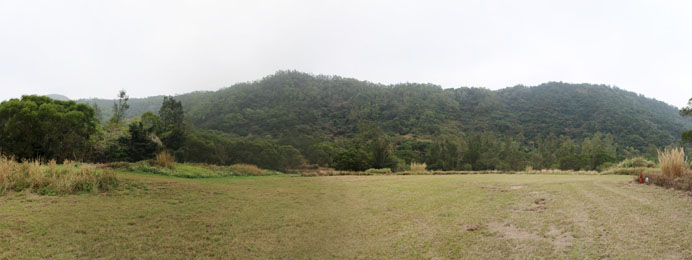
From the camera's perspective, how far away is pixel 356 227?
5422 mm

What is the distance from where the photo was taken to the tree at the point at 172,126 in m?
31.2

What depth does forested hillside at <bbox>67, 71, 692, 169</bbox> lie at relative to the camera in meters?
37.8

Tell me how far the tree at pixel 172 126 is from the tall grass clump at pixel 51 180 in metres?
25.6

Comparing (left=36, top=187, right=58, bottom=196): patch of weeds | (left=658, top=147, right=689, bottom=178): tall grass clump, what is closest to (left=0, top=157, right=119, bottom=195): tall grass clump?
(left=36, top=187, right=58, bottom=196): patch of weeds

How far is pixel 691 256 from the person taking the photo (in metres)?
2.98

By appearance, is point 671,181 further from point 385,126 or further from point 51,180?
point 385,126

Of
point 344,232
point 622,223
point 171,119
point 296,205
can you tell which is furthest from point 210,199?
point 171,119

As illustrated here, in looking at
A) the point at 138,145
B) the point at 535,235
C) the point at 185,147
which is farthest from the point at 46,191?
the point at 185,147

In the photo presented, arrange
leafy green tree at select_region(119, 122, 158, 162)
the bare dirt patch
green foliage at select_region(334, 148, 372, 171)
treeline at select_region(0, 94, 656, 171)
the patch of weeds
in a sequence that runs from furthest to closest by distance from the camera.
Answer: green foliage at select_region(334, 148, 372, 171), leafy green tree at select_region(119, 122, 158, 162), treeline at select_region(0, 94, 656, 171), the patch of weeds, the bare dirt patch

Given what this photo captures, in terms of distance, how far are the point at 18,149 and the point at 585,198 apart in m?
23.8

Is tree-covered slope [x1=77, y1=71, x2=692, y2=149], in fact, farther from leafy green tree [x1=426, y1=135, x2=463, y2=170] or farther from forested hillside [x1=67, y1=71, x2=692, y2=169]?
leafy green tree [x1=426, y1=135, x2=463, y2=170]

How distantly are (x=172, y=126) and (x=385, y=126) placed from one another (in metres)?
50.3

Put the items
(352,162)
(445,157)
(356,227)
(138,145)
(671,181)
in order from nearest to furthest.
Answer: (356,227) < (671,181) < (138,145) < (352,162) < (445,157)

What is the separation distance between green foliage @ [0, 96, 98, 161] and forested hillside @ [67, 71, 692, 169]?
40.0 feet
